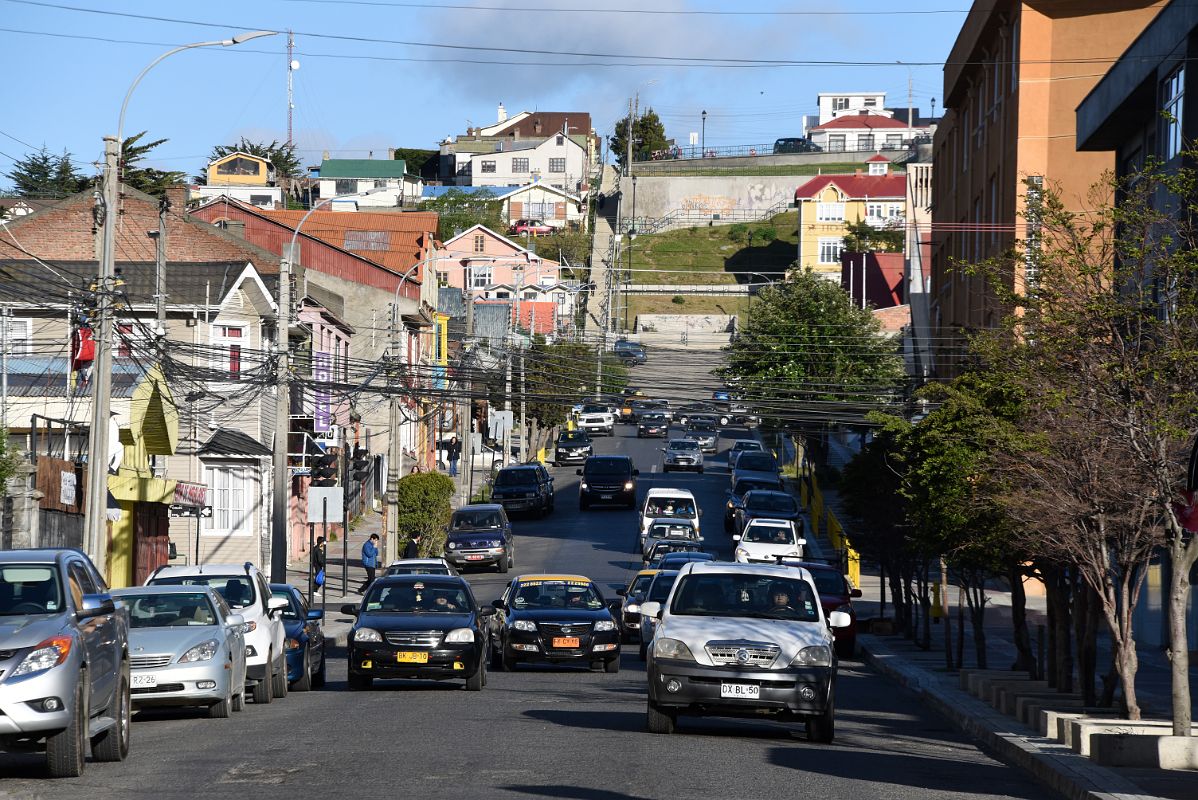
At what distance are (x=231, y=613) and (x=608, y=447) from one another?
65132mm

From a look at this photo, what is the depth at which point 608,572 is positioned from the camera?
45500mm

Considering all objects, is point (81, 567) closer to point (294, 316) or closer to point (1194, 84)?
point (1194, 84)

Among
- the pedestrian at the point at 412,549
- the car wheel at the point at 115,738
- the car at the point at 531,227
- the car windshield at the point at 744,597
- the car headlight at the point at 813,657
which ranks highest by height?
the car at the point at 531,227

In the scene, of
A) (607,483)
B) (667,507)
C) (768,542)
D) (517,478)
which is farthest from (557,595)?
(607,483)

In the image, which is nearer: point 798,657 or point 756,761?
point 756,761

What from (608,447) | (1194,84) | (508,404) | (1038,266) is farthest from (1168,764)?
(608,447)

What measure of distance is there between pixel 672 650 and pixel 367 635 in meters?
6.62

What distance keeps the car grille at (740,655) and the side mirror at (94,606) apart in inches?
231

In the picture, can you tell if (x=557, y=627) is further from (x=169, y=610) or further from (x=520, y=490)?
(x=520, y=490)

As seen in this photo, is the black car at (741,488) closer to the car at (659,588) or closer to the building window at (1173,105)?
the car at (659,588)

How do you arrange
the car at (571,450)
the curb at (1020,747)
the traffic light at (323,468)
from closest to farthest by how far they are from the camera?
the curb at (1020,747) → the traffic light at (323,468) → the car at (571,450)

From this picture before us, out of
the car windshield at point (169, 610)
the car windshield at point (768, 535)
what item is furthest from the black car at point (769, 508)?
the car windshield at point (169, 610)

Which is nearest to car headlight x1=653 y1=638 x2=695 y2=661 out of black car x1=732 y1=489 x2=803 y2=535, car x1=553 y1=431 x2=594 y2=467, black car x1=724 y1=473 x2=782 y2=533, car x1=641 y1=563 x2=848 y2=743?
car x1=641 y1=563 x2=848 y2=743

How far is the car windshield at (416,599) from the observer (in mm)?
22297
